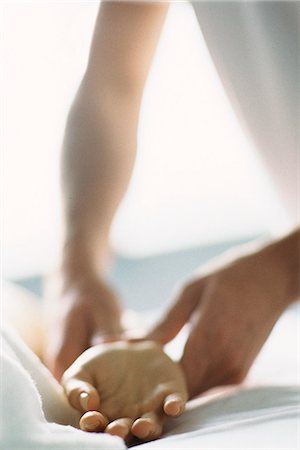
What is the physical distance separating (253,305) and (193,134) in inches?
51.2

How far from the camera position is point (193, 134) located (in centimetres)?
205

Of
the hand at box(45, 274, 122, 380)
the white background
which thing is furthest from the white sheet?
the white background

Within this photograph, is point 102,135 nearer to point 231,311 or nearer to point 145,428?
point 231,311

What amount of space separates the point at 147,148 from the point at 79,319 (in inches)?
50.2

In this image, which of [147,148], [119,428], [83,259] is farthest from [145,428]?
[147,148]

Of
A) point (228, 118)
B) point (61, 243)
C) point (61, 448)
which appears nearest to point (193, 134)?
point (228, 118)

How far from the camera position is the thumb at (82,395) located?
0.59 meters

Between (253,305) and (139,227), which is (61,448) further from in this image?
(139,227)

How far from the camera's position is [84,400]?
1.92ft

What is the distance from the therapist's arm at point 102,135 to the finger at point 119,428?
322 mm

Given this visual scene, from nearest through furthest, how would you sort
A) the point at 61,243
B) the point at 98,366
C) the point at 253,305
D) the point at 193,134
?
the point at 98,366
the point at 253,305
the point at 61,243
the point at 193,134

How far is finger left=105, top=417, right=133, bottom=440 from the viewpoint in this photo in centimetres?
55

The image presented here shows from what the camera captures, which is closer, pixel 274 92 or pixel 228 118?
pixel 274 92

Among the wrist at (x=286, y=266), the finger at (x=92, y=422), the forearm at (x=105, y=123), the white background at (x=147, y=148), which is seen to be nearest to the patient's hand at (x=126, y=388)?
the finger at (x=92, y=422)
